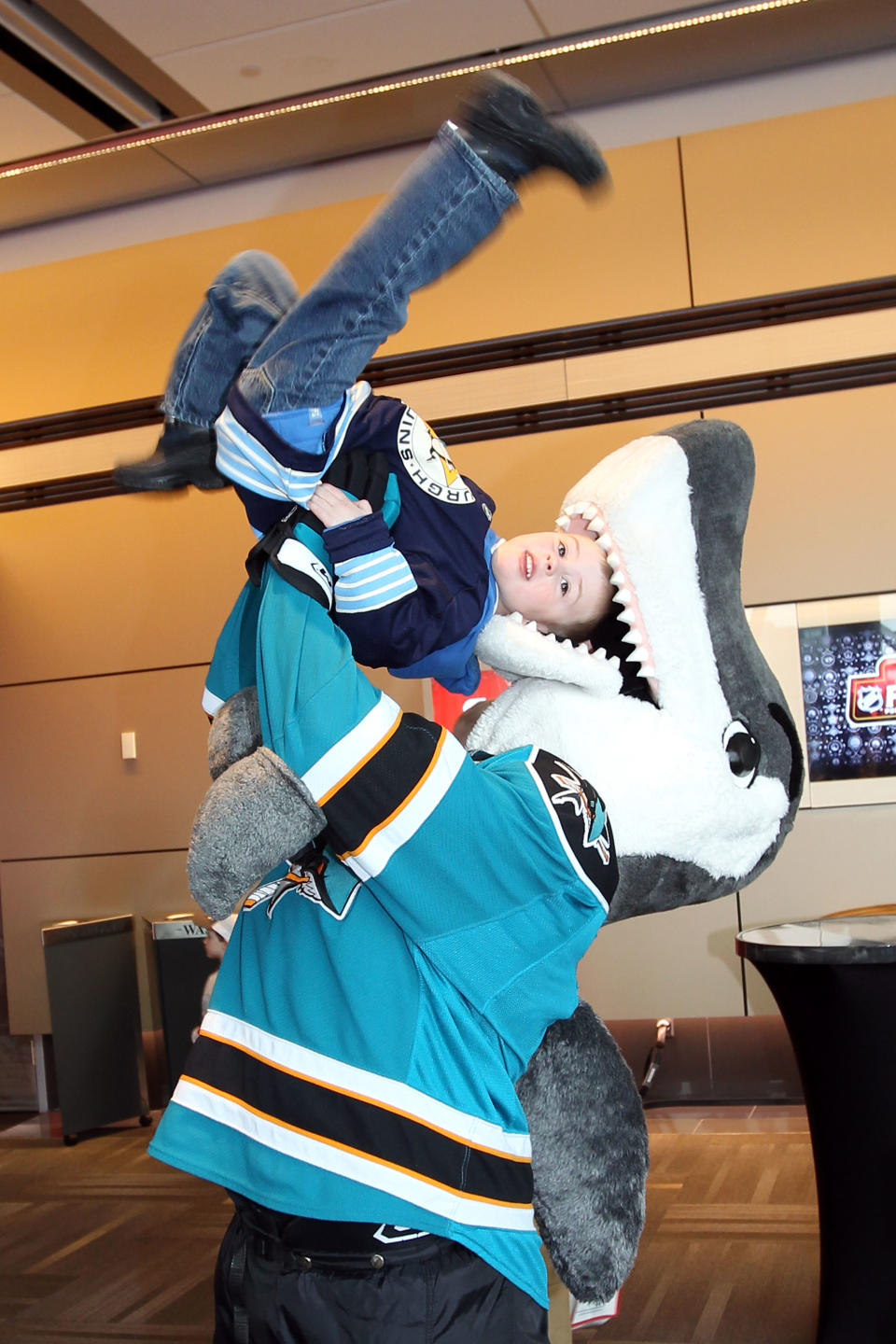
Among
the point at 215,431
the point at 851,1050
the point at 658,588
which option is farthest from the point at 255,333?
the point at 851,1050

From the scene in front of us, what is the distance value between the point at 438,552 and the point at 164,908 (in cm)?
406

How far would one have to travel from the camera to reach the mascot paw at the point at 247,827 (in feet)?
3.40

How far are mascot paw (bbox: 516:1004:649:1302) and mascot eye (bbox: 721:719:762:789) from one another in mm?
340

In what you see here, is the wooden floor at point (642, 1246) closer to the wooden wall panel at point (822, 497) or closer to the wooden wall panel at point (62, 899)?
the wooden wall panel at point (62, 899)

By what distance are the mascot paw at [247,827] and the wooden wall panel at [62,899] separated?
4.12 m

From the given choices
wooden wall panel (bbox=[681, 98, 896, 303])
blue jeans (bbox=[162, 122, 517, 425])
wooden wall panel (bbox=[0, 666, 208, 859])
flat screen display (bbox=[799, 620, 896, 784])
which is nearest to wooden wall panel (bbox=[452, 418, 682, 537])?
wooden wall panel (bbox=[681, 98, 896, 303])

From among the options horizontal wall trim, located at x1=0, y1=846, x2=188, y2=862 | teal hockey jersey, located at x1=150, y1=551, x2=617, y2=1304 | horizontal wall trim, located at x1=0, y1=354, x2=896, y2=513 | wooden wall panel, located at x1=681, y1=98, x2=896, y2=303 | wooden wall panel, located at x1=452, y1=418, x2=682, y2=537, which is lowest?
horizontal wall trim, located at x1=0, y1=846, x2=188, y2=862

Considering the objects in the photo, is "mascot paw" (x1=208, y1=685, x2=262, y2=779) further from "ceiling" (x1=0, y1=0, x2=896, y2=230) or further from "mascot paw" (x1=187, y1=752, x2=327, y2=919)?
"ceiling" (x1=0, y1=0, x2=896, y2=230)

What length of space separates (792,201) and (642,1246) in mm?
3550

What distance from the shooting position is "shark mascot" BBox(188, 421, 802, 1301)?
4.08 ft

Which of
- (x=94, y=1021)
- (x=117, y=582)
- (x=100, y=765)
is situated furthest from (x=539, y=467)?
(x=94, y=1021)

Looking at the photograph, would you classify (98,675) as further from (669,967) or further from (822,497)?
(822,497)

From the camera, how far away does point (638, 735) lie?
51.6 inches

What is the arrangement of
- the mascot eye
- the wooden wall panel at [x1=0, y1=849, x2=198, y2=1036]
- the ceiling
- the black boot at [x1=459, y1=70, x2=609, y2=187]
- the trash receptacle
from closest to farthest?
1. the black boot at [x1=459, y1=70, x2=609, y2=187]
2. the mascot eye
3. the ceiling
4. the trash receptacle
5. the wooden wall panel at [x1=0, y1=849, x2=198, y2=1036]
